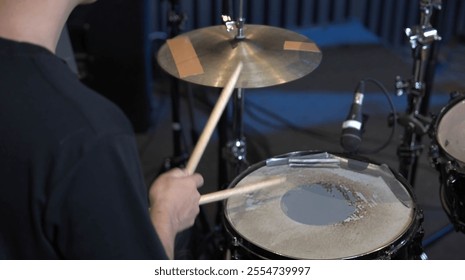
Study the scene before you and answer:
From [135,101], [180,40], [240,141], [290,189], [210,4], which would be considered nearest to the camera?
[290,189]

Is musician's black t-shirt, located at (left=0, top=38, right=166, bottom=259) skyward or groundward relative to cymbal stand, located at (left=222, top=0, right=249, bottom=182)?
skyward

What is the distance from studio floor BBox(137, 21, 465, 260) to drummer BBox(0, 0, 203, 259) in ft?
3.85

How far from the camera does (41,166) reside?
681mm

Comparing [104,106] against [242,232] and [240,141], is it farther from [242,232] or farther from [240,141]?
[240,141]

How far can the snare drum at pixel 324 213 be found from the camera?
118 cm

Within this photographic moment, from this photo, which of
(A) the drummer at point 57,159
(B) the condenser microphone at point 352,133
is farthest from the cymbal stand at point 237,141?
(A) the drummer at point 57,159

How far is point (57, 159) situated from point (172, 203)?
→ 1.01 feet

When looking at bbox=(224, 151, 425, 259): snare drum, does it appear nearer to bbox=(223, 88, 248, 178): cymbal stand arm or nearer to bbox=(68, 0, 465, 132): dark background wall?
bbox=(223, 88, 248, 178): cymbal stand arm

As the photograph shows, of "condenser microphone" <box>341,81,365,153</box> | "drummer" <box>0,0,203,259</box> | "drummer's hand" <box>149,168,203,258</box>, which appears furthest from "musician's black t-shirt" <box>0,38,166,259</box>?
"condenser microphone" <box>341,81,365,153</box>

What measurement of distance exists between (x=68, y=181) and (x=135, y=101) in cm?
194

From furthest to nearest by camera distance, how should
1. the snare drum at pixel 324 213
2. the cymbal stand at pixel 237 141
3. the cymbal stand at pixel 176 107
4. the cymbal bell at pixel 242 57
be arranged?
1. the cymbal stand at pixel 176 107
2. the cymbal stand at pixel 237 141
3. the cymbal bell at pixel 242 57
4. the snare drum at pixel 324 213

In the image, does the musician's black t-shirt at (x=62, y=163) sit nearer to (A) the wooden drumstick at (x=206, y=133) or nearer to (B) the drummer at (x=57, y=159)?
(B) the drummer at (x=57, y=159)

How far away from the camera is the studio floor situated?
88.0 inches
